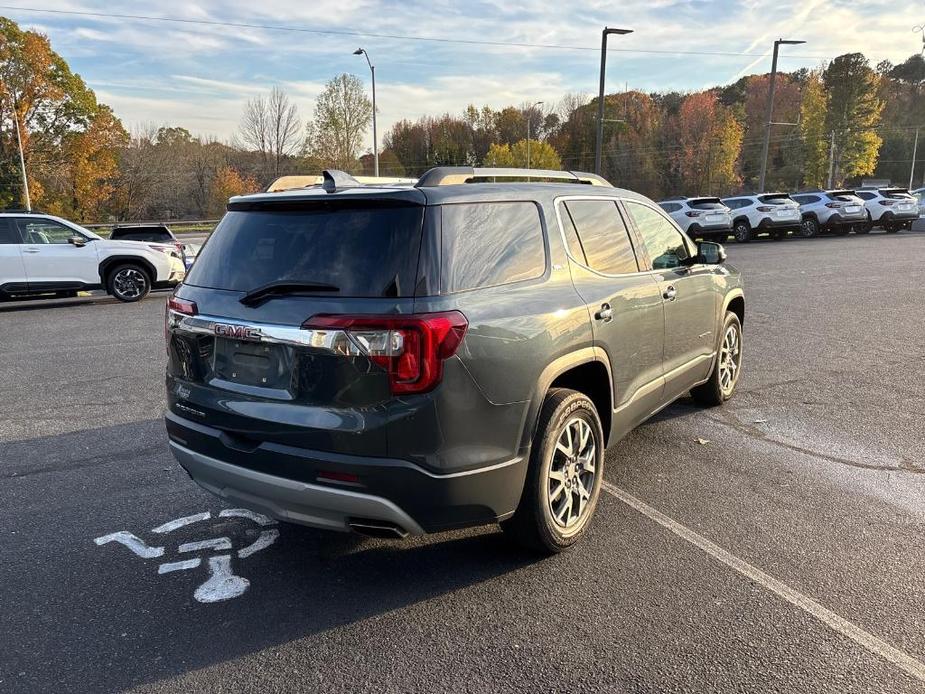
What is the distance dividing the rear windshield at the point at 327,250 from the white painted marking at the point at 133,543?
1.39 m

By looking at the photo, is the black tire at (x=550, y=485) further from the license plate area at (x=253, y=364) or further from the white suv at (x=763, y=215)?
the white suv at (x=763, y=215)

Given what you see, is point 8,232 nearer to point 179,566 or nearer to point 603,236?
point 179,566

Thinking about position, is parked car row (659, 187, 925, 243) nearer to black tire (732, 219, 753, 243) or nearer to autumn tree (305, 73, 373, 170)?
black tire (732, 219, 753, 243)

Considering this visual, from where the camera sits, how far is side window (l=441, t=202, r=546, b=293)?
9.38ft

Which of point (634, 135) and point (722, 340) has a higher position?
point (634, 135)

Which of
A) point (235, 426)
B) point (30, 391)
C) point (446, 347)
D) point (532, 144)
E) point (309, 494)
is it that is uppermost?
point (532, 144)

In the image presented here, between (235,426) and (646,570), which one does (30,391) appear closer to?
(235,426)

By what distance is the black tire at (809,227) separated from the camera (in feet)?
89.0

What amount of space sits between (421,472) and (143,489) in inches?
92.5

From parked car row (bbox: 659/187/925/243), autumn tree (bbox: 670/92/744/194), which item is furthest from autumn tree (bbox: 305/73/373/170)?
autumn tree (bbox: 670/92/744/194)

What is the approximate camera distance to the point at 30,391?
6469 millimetres

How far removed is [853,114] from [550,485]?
2977 inches

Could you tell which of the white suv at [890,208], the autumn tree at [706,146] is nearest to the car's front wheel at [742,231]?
the white suv at [890,208]

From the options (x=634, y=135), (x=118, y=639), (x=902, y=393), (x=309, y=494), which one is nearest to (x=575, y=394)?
(x=309, y=494)
